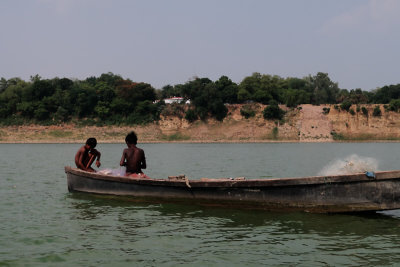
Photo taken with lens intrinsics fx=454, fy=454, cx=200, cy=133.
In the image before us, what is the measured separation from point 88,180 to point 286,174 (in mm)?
13265

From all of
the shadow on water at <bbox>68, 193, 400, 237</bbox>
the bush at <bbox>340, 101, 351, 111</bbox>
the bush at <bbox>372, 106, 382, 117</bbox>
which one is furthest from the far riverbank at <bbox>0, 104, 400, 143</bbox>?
the shadow on water at <bbox>68, 193, 400, 237</bbox>

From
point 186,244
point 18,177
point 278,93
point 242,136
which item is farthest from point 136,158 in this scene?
point 278,93

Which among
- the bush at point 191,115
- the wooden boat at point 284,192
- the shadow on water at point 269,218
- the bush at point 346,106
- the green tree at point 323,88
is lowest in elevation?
the shadow on water at point 269,218

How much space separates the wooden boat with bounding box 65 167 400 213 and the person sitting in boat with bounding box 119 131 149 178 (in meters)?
0.45

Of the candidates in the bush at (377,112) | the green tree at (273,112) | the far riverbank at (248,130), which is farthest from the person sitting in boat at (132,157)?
the bush at (377,112)

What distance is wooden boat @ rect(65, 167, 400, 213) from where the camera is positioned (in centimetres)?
1128

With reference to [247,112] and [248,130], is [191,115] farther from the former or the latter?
[248,130]

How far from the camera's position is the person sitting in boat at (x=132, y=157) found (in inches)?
579

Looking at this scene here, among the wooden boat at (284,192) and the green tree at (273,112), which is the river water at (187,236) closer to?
the wooden boat at (284,192)

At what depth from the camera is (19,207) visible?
14.8 metres

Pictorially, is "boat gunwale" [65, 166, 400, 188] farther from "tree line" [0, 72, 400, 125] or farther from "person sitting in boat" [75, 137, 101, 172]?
"tree line" [0, 72, 400, 125]

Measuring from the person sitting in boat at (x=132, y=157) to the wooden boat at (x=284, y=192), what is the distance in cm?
45

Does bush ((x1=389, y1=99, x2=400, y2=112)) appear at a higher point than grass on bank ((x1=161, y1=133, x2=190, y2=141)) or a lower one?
higher

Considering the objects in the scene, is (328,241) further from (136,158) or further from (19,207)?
(19,207)
